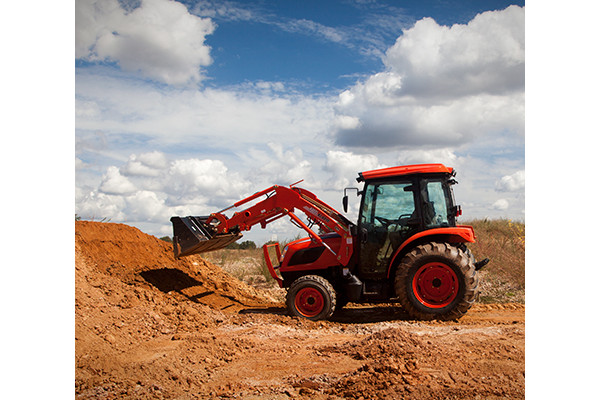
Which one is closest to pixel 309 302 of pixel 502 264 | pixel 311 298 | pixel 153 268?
pixel 311 298

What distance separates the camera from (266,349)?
5.70 metres

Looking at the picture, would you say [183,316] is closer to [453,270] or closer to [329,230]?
[329,230]

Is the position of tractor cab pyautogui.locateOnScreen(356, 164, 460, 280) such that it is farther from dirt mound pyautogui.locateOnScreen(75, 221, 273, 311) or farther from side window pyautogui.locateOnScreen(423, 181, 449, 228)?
dirt mound pyautogui.locateOnScreen(75, 221, 273, 311)

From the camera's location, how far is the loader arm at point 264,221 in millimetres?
7809

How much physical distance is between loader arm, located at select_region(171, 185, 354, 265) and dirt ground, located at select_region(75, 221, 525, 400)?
1.09 meters

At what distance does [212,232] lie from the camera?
871 cm

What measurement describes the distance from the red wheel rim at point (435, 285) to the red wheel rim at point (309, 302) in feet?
5.13

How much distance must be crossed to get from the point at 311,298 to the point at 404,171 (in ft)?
8.42

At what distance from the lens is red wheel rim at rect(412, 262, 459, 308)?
698 centimetres

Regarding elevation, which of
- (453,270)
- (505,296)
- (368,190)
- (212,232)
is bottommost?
(505,296)

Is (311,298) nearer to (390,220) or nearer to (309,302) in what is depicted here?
(309,302)

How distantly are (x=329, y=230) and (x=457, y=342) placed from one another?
10.5ft

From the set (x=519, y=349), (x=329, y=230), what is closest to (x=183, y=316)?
(x=329, y=230)

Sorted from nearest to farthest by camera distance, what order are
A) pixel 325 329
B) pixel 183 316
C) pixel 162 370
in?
pixel 162 370 < pixel 325 329 < pixel 183 316
